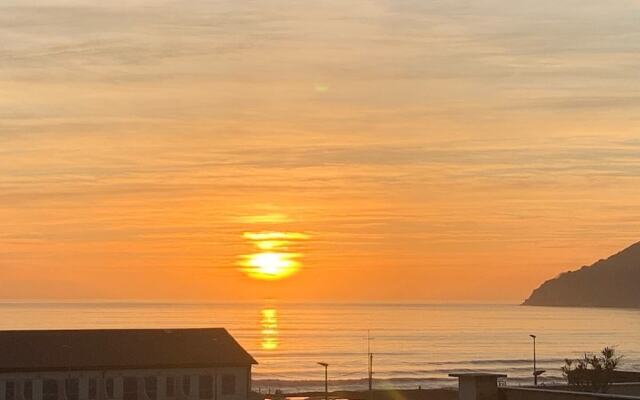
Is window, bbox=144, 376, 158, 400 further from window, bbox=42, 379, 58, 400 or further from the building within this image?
window, bbox=42, 379, 58, 400

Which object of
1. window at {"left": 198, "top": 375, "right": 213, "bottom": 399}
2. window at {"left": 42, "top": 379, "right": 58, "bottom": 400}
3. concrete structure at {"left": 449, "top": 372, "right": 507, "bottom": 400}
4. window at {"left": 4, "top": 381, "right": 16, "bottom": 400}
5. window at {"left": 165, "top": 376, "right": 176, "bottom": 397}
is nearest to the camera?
concrete structure at {"left": 449, "top": 372, "right": 507, "bottom": 400}

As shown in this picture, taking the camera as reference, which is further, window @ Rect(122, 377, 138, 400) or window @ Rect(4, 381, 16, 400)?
window @ Rect(122, 377, 138, 400)

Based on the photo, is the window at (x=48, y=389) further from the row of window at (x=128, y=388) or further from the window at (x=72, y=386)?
the window at (x=72, y=386)

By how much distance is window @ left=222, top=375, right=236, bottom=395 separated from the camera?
64.9 m

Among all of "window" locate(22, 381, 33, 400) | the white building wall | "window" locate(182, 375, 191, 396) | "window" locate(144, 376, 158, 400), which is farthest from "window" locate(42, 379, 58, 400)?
"window" locate(182, 375, 191, 396)

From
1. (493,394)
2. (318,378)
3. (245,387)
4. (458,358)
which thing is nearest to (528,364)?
(458,358)

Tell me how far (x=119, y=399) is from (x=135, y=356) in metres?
2.77

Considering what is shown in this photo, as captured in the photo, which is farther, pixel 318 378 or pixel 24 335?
pixel 318 378

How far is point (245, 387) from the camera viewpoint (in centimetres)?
6538

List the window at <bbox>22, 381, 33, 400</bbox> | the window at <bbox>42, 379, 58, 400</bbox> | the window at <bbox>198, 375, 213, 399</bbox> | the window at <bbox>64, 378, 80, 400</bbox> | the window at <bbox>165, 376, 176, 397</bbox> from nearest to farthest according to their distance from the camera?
the window at <bbox>22, 381, 33, 400</bbox>
the window at <bbox>42, 379, 58, 400</bbox>
the window at <bbox>64, 378, 80, 400</bbox>
the window at <bbox>165, 376, 176, 397</bbox>
the window at <bbox>198, 375, 213, 399</bbox>

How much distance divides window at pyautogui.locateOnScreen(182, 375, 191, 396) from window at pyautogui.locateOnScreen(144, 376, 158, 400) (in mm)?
1563

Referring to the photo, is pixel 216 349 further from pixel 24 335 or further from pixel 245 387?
pixel 24 335

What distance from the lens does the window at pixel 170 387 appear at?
64.2 meters

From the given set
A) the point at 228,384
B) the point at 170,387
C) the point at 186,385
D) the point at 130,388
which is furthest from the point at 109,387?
the point at 228,384
